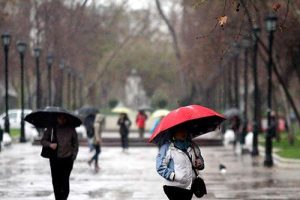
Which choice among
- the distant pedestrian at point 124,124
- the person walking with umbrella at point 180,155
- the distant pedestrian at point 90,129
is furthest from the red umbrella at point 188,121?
the distant pedestrian at point 124,124

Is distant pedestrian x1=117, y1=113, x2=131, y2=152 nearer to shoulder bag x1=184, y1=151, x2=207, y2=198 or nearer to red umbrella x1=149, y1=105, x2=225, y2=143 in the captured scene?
red umbrella x1=149, y1=105, x2=225, y2=143

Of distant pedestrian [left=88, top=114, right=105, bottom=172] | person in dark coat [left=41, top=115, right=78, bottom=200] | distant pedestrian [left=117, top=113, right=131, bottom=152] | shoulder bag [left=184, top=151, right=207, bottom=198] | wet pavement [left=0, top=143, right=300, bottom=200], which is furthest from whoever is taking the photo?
distant pedestrian [left=117, top=113, right=131, bottom=152]

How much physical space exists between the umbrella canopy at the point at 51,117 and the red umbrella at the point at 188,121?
5.19 metres

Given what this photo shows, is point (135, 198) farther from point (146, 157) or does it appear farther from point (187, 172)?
point (146, 157)

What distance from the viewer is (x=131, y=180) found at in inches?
991

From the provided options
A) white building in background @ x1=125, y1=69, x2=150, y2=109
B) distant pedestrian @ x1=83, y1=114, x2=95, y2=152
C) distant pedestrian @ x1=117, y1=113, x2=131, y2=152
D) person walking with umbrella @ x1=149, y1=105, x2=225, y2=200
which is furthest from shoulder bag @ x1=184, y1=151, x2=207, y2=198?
white building in background @ x1=125, y1=69, x2=150, y2=109

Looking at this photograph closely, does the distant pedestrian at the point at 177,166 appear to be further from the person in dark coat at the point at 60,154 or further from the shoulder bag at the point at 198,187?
the person in dark coat at the point at 60,154

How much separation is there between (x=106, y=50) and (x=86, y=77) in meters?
3.83

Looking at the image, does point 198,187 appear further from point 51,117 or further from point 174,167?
point 51,117

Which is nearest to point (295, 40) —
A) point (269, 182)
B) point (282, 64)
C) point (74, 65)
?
point (282, 64)

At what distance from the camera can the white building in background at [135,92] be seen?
119 metres

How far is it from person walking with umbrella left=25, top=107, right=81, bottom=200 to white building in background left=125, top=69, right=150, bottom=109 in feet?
324

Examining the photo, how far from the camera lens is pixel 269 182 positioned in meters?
24.5

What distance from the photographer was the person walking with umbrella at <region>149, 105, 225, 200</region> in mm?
12039
